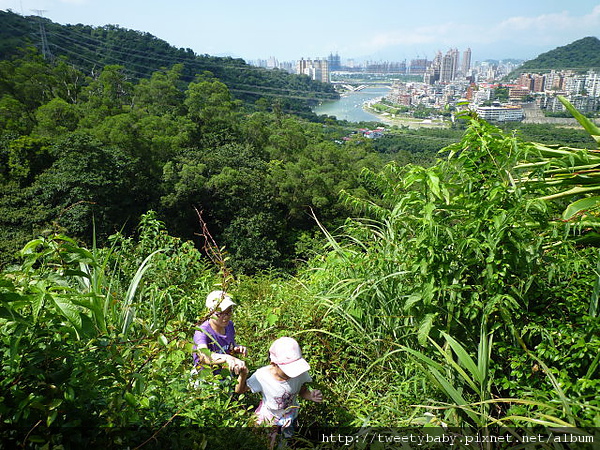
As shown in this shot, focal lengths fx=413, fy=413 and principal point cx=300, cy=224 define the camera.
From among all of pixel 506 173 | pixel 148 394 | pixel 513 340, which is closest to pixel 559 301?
pixel 513 340

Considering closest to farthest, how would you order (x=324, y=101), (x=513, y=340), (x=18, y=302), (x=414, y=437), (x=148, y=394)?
(x=18, y=302) < (x=148, y=394) < (x=414, y=437) < (x=513, y=340) < (x=324, y=101)

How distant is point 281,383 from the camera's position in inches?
67.2

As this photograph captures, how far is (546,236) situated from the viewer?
198cm

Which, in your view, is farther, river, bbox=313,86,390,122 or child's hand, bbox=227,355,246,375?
river, bbox=313,86,390,122

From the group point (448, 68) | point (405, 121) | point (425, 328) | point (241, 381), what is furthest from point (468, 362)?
point (448, 68)

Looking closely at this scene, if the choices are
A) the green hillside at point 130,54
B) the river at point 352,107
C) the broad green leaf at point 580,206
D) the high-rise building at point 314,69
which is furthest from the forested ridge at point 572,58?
the broad green leaf at point 580,206

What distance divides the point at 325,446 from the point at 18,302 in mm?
1150

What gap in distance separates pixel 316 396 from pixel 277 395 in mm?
184

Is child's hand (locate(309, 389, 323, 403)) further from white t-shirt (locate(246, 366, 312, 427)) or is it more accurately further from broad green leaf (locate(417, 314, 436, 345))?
broad green leaf (locate(417, 314, 436, 345))

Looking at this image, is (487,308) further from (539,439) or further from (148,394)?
(148,394)

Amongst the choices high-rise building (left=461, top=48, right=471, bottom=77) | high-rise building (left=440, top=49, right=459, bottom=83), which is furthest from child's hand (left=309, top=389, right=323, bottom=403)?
high-rise building (left=461, top=48, right=471, bottom=77)

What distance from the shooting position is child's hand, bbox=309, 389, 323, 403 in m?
1.77

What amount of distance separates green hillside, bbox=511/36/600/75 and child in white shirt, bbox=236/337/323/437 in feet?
185

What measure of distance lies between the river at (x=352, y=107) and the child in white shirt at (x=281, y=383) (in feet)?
160
